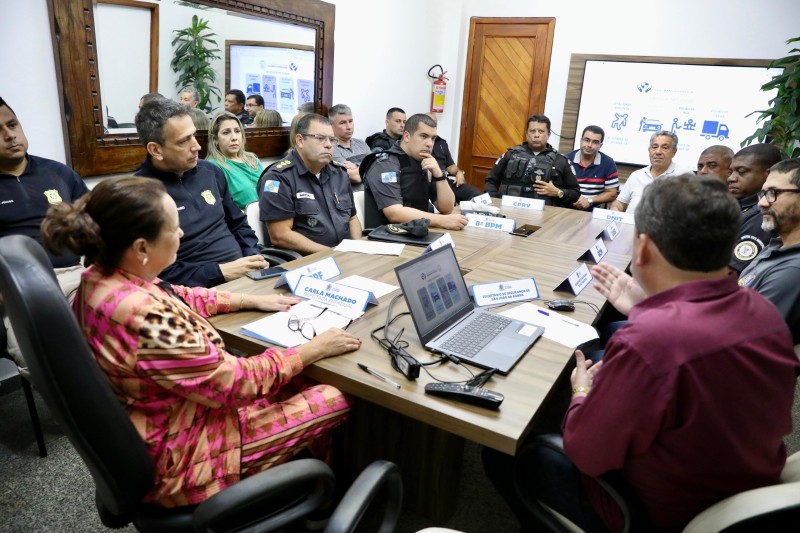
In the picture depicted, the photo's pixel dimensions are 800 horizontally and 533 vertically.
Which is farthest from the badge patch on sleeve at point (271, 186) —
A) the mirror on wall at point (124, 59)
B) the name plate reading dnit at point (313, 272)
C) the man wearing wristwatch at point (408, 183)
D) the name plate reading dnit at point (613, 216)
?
the name plate reading dnit at point (613, 216)

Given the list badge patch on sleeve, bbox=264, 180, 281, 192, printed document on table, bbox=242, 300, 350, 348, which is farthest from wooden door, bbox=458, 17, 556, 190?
printed document on table, bbox=242, 300, 350, 348

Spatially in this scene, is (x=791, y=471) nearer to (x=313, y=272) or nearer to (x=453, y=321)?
(x=453, y=321)

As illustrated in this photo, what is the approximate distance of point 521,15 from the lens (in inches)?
224

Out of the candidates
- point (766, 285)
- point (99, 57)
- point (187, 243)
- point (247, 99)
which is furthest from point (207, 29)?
point (766, 285)

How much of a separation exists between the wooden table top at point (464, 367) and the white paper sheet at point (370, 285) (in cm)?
4

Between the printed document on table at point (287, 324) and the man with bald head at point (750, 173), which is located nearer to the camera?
the printed document on table at point (287, 324)

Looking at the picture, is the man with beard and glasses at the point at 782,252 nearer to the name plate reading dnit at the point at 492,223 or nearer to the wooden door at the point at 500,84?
the name plate reading dnit at the point at 492,223

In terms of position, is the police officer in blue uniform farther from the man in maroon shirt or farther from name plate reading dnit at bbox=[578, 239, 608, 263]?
the man in maroon shirt

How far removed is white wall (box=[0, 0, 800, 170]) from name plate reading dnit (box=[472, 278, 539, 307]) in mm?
3500

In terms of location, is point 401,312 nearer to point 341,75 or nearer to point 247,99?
point 247,99

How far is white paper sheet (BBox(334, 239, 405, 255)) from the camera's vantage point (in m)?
2.34

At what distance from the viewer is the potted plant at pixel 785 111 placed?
13.5ft

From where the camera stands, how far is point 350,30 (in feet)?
Result: 15.7

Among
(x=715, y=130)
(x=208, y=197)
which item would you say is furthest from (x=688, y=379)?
(x=715, y=130)
